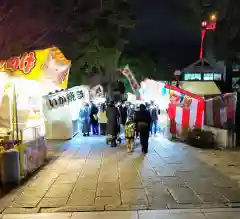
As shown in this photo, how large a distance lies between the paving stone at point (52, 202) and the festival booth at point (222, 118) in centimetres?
893

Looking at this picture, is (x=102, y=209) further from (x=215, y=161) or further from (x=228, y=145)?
(x=228, y=145)

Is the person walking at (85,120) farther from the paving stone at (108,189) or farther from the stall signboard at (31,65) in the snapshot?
the paving stone at (108,189)

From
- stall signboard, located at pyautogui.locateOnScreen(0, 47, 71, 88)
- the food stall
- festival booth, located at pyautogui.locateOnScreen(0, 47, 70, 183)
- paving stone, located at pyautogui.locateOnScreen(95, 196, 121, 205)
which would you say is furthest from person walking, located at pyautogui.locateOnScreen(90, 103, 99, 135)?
paving stone, located at pyautogui.locateOnScreen(95, 196, 121, 205)

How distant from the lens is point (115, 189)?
809 cm

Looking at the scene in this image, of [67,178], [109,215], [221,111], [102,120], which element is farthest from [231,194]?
[102,120]

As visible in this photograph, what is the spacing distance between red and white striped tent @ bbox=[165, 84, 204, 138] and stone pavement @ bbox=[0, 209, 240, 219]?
9.22m

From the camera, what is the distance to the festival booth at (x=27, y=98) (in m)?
9.57

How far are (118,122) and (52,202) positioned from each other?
8.88 meters

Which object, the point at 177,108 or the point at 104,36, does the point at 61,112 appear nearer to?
the point at 177,108

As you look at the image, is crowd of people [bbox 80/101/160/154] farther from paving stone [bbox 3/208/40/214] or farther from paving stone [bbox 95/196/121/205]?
paving stone [bbox 3/208/40/214]

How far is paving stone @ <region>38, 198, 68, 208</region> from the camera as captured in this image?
6.95 metres

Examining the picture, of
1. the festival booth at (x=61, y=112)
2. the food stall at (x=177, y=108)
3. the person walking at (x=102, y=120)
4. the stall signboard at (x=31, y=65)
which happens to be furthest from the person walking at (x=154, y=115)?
the stall signboard at (x=31, y=65)

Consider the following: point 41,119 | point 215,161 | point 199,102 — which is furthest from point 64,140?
point 215,161

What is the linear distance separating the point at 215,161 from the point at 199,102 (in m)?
4.31
